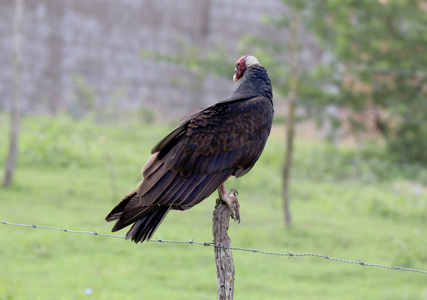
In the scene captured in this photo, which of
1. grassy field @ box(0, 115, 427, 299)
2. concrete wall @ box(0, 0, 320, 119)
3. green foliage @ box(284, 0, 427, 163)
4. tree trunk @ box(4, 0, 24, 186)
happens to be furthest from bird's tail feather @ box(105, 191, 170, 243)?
concrete wall @ box(0, 0, 320, 119)

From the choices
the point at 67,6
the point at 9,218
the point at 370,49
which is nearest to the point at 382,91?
the point at 370,49

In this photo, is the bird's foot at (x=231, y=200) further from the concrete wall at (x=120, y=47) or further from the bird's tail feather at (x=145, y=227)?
the concrete wall at (x=120, y=47)

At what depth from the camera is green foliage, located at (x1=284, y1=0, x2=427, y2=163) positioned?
1236 cm

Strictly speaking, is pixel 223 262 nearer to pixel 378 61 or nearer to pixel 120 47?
pixel 378 61

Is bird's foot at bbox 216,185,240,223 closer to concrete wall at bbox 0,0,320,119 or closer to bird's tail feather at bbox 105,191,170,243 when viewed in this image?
bird's tail feather at bbox 105,191,170,243

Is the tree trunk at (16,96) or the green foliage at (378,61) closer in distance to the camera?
the tree trunk at (16,96)

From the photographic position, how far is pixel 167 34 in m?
14.7

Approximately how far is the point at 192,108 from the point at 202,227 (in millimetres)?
7073

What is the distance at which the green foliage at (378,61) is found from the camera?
1236 cm

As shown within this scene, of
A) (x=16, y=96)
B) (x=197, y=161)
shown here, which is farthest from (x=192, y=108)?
(x=197, y=161)

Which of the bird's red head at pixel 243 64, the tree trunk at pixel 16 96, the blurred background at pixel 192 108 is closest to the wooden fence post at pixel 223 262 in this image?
the bird's red head at pixel 243 64

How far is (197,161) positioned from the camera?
3.71 m

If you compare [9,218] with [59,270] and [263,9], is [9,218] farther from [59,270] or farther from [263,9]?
[263,9]

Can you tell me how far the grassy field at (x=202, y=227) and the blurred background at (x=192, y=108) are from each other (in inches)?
1.1
